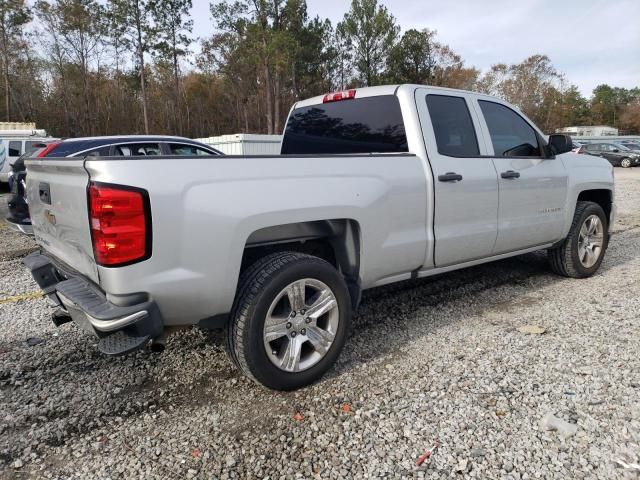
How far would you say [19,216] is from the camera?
5648mm

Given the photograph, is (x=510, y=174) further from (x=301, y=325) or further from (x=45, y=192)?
(x=45, y=192)

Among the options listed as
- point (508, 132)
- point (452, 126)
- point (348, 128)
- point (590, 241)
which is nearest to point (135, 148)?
point (348, 128)

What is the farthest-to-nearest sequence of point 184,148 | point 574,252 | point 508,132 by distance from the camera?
point 184,148, point 574,252, point 508,132

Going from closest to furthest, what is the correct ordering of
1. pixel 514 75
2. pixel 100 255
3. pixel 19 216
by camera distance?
pixel 100 255
pixel 19 216
pixel 514 75

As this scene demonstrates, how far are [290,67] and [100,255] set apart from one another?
36.1 meters

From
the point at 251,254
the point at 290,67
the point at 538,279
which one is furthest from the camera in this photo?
the point at 290,67

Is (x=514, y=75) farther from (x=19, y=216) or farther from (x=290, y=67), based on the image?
(x=19, y=216)

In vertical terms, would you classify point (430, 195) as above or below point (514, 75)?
below

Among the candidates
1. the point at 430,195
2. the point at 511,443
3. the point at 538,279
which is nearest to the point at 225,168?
the point at 430,195

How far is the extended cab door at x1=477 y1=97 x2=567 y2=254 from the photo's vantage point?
4.00 m

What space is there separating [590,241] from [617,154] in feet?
93.6

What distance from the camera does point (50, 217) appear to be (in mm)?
2842

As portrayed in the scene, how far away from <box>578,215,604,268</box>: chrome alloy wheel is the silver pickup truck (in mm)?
817

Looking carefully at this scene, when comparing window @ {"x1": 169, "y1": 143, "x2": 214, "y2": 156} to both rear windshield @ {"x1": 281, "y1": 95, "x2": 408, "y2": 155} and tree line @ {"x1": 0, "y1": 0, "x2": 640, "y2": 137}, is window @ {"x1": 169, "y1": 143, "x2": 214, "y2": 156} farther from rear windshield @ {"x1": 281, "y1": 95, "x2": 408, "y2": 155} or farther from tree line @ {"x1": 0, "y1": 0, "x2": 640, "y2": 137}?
tree line @ {"x1": 0, "y1": 0, "x2": 640, "y2": 137}
